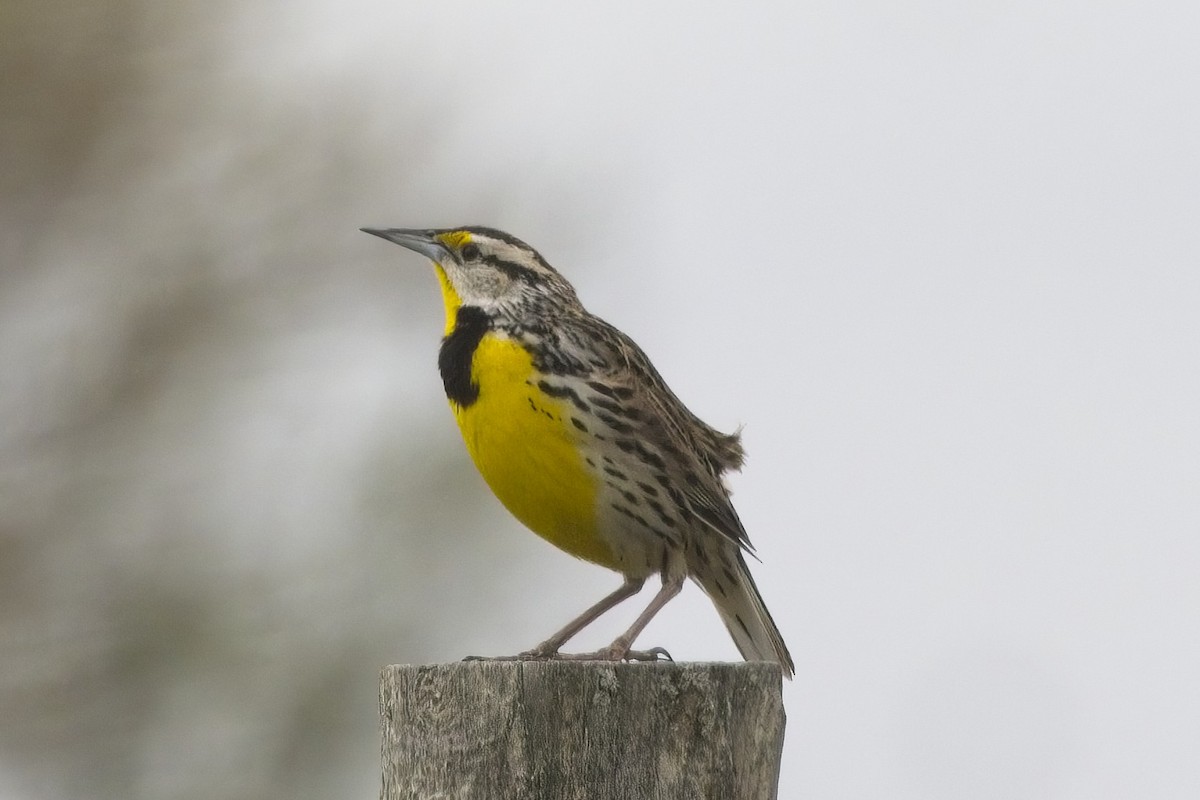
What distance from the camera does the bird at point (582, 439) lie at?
4.27 meters

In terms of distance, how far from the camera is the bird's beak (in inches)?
187

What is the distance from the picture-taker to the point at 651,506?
4.43 metres

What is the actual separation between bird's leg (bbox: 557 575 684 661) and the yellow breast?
9.3 inches

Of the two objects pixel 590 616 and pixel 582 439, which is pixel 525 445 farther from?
pixel 590 616

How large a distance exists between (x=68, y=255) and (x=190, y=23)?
4.53ft

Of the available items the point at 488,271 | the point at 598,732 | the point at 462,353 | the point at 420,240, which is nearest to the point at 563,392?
the point at 462,353

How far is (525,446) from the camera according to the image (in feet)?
13.9

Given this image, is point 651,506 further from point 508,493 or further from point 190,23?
point 190,23

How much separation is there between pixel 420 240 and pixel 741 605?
3.88 ft

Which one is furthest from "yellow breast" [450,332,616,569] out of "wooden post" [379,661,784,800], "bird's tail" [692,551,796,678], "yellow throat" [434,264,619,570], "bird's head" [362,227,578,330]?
"wooden post" [379,661,784,800]

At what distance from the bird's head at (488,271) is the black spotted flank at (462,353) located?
3 centimetres

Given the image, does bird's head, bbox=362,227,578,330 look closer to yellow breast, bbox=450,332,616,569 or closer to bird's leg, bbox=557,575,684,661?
yellow breast, bbox=450,332,616,569

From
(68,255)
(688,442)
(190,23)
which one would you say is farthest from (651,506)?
(190,23)

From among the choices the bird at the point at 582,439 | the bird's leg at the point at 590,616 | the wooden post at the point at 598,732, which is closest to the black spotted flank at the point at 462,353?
the bird at the point at 582,439
